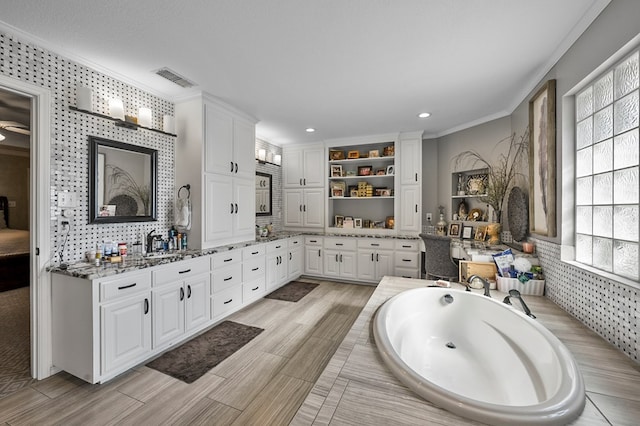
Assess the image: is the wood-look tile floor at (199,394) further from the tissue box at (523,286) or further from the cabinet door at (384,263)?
the cabinet door at (384,263)

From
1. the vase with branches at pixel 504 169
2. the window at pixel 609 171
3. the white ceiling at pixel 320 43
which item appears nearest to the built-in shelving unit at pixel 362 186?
the vase with branches at pixel 504 169

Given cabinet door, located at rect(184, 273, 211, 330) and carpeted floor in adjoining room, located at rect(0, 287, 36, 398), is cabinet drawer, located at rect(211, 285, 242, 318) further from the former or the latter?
carpeted floor in adjoining room, located at rect(0, 287, 36, 398)

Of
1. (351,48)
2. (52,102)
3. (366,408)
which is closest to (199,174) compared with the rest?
(52,102)

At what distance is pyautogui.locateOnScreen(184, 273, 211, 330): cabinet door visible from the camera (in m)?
2.46

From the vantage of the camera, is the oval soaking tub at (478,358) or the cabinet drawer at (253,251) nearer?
the oval soaking tub at (478,358)

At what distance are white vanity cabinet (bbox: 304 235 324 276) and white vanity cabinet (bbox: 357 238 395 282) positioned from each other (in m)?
0.70

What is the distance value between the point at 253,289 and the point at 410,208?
270 centimetres

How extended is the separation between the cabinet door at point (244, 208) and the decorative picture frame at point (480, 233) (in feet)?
9.98

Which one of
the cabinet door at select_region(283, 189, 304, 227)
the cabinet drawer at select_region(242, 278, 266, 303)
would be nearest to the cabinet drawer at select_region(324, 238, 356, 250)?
the cabinet door at select_region(283, 189, 304, 227)

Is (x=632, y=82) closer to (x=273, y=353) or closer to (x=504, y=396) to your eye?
(x=504, y=396)

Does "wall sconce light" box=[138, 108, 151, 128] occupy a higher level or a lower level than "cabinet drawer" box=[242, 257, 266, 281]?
higher

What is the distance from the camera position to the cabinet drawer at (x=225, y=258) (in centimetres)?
278

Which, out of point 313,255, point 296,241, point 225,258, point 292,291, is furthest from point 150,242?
point 313,255

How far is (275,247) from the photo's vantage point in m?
3.90
